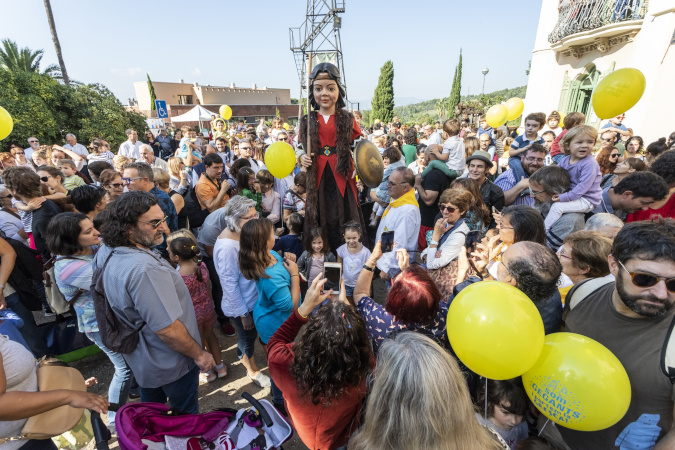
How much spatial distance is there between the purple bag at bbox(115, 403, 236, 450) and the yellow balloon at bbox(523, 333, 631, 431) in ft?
4.98

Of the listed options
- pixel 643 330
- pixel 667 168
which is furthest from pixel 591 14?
pixel 643 330

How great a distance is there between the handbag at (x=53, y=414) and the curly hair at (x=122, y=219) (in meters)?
0.68

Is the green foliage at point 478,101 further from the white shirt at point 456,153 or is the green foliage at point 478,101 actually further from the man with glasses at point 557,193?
the man with glasses at point 557,193

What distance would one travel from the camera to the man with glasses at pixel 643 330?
1.20m

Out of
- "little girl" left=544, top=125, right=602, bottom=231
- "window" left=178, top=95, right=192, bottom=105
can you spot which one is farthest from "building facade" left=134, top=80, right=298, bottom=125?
"little girl" left=544, top=125, right=602, bottom=231

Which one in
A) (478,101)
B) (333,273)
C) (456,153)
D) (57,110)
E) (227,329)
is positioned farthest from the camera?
(478,101)

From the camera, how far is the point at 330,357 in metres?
1.31

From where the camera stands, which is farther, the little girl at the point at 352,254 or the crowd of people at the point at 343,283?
the little girl at the point at 352,254

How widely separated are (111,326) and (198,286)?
90 centimetres

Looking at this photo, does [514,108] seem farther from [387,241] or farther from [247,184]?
[247,184]

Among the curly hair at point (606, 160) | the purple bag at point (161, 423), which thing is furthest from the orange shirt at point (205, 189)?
the curly hair at point (606, 160)

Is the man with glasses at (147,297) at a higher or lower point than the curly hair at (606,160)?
lower

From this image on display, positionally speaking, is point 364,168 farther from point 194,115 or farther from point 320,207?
point 194,115

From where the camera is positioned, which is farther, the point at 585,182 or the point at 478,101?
the point at 478,101
